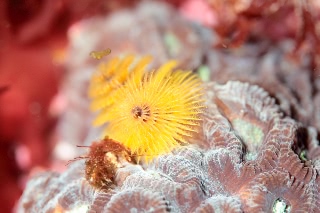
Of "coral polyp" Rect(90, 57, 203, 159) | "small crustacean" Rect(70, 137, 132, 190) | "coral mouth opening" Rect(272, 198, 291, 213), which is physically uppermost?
"coral polyp" Rect(90, 57, 203, 159)

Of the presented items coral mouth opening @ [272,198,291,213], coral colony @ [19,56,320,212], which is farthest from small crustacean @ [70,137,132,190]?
coral mouth opening @ [272,198,291,213]

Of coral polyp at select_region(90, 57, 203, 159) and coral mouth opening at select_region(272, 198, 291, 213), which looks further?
coral polyp at select_region(90, 57, 203, 159)

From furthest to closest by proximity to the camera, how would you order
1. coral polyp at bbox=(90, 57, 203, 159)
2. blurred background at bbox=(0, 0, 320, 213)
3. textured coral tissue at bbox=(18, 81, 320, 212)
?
blurred background at bbox=(0, 0, 320, 213), coral polyp at bbox=(90, 57, 203, 159), textured coral tissue at bbox=(18, 81, 320, 212)

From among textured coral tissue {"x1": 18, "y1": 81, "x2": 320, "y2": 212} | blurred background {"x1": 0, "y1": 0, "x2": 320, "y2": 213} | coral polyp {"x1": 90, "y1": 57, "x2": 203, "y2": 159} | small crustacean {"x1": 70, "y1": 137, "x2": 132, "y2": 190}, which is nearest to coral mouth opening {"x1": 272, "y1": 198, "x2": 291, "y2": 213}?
textured coral tissue {"x1": 18, "y1": 81, "x2": 320, "y2": 212}

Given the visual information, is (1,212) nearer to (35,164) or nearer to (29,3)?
(35,164)

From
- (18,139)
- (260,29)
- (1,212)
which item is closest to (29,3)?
(18,139)

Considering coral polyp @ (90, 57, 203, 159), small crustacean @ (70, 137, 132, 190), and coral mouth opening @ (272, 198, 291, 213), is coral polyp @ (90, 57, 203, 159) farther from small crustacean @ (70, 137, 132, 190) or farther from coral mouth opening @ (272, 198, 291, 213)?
coral mouth opening @ (272, 198, 291, 213)

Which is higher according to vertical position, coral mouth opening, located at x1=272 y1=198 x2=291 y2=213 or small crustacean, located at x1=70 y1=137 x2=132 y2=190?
coral mouth opening, located at x1=272 y1=198 x2=291 y2=213

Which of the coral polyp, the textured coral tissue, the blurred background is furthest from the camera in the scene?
the blurred background

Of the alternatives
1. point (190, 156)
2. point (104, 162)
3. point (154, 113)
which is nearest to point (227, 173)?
point (190, 156)
